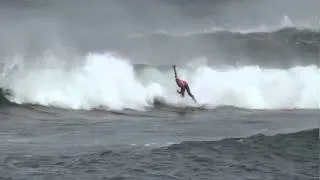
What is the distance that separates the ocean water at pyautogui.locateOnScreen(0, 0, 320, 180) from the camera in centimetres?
1256

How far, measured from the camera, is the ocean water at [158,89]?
12.6 m

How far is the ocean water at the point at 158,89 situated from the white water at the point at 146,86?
60 mm

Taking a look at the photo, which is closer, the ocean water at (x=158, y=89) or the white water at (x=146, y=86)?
the ocean water at (x=158, y=89)

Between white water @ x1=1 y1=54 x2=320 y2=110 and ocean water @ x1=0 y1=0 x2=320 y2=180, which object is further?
white water @ x1=1 y1=54 x2=320 y2=110

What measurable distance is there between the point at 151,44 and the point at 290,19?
9869 mm

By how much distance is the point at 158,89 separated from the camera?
2472 centimetres

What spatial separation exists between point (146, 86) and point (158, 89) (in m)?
0.66

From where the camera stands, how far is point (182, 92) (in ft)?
74.9

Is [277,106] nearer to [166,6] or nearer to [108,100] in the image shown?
[108,100]

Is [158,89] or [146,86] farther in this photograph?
[146,86]

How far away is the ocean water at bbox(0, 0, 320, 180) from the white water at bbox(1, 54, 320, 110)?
6cm

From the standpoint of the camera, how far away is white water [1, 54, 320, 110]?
75.9 ft

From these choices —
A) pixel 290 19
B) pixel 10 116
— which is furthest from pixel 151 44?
pixel 10 116

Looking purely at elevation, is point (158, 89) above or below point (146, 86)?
below
